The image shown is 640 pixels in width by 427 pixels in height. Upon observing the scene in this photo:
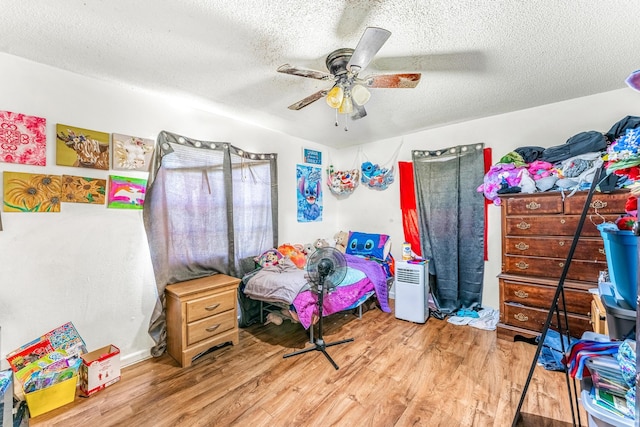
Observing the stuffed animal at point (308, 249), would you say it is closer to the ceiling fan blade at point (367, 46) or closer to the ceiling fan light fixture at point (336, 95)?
the ceiling fan light fixture at point (336, 95)

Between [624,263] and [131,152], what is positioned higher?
[131,152]

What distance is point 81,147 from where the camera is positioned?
2.06 meters

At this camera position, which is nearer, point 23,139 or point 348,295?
point 23,139

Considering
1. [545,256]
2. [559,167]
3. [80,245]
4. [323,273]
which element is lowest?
[323,273]

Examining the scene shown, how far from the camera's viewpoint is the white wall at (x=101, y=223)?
1821mm

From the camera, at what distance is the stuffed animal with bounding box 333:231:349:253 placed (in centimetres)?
418

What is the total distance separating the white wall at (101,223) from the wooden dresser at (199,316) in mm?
298

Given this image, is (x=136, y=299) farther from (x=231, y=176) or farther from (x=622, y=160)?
(x=622, y=160)

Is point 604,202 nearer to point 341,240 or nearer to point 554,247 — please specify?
point 554,247

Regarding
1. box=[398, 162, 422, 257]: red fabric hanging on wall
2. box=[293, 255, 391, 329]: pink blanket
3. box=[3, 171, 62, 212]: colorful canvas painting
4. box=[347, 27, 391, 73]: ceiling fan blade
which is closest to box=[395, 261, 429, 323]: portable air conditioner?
box=[293, 255, 391, 329]: pink blanket

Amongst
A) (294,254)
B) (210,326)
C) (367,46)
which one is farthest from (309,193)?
(367,46)

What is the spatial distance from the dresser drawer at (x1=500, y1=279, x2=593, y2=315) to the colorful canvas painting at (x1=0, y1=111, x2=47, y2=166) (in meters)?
4.14

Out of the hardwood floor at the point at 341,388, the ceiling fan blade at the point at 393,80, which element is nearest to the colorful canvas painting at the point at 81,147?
the hardwood floor at the point at 341,388

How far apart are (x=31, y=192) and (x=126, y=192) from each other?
560 millimetres
